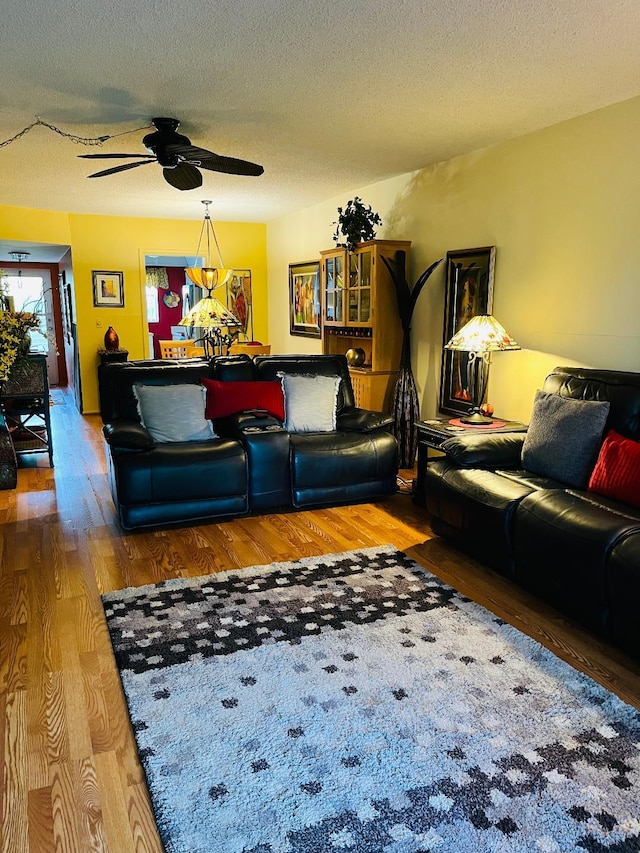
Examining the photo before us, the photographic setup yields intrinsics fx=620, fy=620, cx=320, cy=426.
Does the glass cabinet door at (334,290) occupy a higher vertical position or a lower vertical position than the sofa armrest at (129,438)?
higher

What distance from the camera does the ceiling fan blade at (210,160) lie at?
3.79m

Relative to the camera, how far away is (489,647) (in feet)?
8.47

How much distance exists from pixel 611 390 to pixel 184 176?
2.96 meters

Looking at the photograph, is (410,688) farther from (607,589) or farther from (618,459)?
(618,459)

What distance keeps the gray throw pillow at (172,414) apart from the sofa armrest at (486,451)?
173cm

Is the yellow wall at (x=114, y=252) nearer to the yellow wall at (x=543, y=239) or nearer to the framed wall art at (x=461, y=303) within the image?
the yellow wall at (x=543, y=239)

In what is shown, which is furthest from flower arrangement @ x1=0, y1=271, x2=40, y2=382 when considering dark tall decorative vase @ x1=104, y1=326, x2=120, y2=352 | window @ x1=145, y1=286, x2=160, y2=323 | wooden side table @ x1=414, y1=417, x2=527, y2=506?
window @ x1=145, y1=286, x2=160, y2=323

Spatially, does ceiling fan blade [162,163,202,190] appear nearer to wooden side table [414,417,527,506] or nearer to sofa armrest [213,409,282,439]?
sofa armrest [213,409,282,439]

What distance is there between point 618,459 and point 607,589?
2.56 ft

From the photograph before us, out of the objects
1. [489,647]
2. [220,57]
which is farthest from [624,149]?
[489,647]

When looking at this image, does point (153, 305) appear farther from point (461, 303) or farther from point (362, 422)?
point (362, 422)

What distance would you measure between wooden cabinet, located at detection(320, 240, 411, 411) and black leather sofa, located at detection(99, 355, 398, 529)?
807mm

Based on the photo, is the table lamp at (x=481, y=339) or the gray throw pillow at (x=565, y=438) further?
the table lamp at (x=481, y=339)

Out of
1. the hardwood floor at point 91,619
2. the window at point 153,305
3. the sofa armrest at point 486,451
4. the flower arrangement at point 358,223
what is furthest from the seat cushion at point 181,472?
the window at point 153,305
